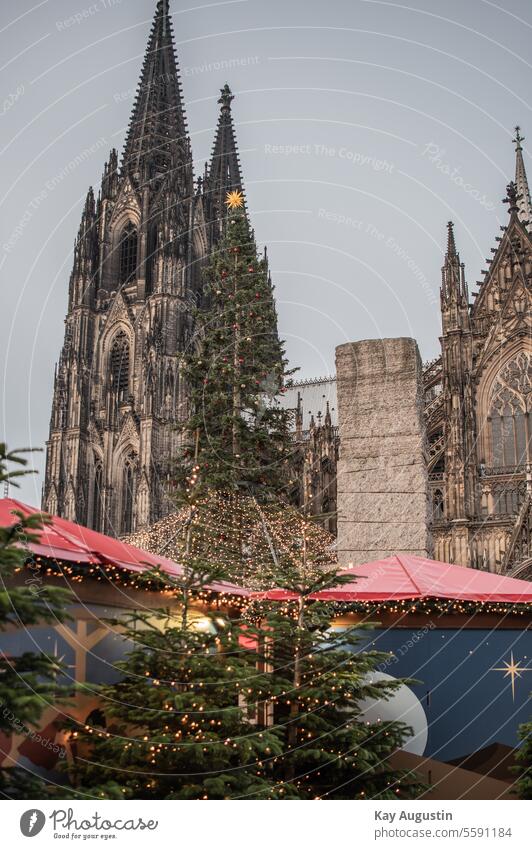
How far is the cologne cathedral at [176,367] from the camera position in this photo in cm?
2914

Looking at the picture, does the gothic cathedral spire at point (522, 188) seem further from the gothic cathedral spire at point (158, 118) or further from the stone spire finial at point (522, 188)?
the gothic cathedral spire at point (158, 118)

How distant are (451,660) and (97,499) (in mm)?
39142

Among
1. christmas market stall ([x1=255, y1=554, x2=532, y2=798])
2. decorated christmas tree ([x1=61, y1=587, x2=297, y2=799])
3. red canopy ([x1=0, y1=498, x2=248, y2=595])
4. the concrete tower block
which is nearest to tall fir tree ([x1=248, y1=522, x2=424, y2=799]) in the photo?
decorated christmas tree ([x1=61, y1=587, x2=297, y2=799])

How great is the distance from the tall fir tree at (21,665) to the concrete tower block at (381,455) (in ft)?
18.5

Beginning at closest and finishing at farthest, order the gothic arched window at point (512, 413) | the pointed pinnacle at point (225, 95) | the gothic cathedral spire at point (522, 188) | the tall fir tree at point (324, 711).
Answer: the tall fir tree at point (324, 711)
the gothic arched window at point (512, 413)
the gothic cathedral spire at point (522, 188)
the pointed pinnacle at point (225, 95)

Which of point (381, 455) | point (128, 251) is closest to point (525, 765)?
point (381, 455)

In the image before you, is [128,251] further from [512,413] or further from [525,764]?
[525,764]

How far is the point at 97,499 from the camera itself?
4703cm

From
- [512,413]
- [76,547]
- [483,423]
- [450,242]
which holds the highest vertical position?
[450,242]

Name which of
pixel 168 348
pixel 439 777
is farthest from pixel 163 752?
pixel 168 348

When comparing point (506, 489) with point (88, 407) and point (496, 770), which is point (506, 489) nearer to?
point (496, 770)

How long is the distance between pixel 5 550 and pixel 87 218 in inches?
1901

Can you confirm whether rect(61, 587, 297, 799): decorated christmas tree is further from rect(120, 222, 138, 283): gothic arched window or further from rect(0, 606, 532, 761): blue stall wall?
rect(120, 222, 138, 283): gothic arched window

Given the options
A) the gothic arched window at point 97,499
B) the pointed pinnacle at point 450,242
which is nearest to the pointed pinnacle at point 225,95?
the gothic arched window at point 97,499
